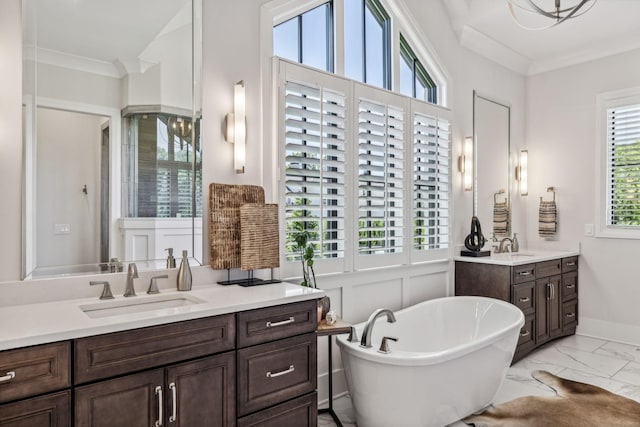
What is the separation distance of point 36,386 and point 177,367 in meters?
0.49

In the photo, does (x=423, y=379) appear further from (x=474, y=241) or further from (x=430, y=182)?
(x=474, y=241)

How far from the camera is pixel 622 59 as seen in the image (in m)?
4.51

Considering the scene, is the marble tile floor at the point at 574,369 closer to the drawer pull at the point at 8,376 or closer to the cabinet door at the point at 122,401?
the cabinet door at the point at 122,401

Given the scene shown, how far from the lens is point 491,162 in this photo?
15.4 ft

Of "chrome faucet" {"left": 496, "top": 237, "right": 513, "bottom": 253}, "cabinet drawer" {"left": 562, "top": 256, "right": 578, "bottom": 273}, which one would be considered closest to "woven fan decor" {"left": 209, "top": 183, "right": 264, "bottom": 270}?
"chrome faucet" {"left": 496, "top": 237, "right": 513, "bottom": 253}

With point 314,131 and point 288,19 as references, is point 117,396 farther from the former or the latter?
point 288,19

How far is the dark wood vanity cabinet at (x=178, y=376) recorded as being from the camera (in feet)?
4.76

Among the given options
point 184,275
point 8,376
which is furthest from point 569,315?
point 8,376

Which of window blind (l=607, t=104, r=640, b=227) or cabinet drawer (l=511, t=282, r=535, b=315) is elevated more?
window blind (l=607, t=104, r=640, b=227)

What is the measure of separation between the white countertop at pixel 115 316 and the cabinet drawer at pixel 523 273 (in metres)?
2.34

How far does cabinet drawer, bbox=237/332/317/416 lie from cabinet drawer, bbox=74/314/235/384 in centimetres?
16

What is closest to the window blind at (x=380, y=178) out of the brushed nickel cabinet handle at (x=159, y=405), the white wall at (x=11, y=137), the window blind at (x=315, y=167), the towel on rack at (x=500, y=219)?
the window blind at (x=315, y=167)

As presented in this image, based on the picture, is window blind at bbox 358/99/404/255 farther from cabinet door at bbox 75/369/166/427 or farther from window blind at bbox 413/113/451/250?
cabinet door at bbox 75/369/166/427

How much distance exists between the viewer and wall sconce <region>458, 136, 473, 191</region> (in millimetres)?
4238
